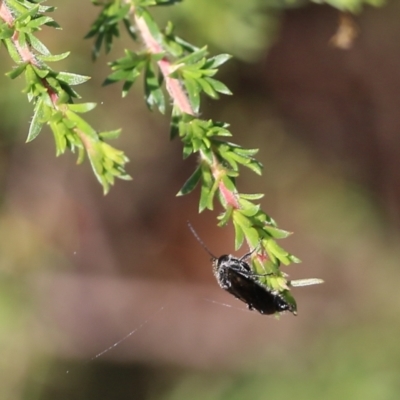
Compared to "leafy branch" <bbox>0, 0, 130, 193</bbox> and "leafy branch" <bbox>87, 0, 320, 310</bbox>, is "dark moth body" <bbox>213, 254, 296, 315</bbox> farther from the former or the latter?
"leafy branch" <bbox>0, 0, 130, 193</bbox>

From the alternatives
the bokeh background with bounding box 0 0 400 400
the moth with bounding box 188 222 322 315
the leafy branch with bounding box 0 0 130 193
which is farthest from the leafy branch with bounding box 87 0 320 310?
the bokeh background with bounding box 0 0 400 400

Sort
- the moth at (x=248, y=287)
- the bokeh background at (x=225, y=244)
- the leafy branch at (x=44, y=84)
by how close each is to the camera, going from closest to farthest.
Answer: the leafy branch at (x=44, y=84), the moth at (x=248, y=287), the bokeh background at (x=225, y=244)

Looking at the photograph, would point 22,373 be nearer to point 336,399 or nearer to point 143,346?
point 143,346

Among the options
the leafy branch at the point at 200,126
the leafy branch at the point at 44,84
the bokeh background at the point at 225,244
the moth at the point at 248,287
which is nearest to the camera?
the leafy branch at the point at 44,84

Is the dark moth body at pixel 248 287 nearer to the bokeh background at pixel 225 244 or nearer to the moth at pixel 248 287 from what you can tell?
the moth at pixel 248 287

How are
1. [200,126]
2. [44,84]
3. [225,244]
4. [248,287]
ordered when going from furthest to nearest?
[225,244], [248,287], [200,126], [44,84]

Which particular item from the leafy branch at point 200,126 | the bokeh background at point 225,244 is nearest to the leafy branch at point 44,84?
the leafy branch at point 200,126

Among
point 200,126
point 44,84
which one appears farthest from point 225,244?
point 44,84

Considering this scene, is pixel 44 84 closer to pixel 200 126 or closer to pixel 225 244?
pixel 200 126
